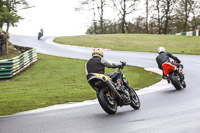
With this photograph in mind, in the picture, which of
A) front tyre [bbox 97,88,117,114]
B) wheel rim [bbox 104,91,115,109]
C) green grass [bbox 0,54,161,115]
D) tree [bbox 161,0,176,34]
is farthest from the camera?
tree [bbox 161,0,176,34]

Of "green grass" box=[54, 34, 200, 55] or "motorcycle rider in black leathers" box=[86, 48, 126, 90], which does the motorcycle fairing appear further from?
"green grass" box=[54, 34, 200, 55]

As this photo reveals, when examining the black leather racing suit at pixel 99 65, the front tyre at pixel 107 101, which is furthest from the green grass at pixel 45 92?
the front tyre at pixel 107 101

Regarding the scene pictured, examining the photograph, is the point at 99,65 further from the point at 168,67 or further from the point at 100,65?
the point at 168,67

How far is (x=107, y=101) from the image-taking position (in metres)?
8.37

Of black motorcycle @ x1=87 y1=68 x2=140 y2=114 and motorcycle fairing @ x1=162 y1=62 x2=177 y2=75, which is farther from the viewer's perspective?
motorcycle fairing @ x1=162 y1=62 x2=177 y2=75

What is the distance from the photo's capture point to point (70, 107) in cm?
1016

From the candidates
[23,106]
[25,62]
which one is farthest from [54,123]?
[25,62]

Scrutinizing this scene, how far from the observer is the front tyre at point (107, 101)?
323 inches

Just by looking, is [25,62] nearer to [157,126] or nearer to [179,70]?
[179,70]

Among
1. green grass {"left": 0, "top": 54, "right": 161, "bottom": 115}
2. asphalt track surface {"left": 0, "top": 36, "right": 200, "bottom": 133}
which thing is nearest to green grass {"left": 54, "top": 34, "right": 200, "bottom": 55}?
green grass {"left": 0, "top": 54, "right": 161, "bottom": 115}

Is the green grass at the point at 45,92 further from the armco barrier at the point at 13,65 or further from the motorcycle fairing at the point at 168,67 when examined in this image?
the motorcycle fairing at the point at 168,67

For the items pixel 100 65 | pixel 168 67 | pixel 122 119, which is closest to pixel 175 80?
pixel 168 67

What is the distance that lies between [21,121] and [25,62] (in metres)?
17.8

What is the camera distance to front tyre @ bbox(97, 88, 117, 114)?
323 inches
